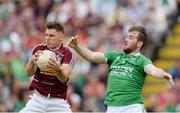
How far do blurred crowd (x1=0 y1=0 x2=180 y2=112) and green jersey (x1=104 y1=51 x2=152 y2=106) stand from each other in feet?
17.8

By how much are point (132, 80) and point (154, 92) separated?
22.8 feet

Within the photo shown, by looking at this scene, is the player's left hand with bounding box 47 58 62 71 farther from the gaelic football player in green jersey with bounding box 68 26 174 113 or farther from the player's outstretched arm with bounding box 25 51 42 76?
the gaelic football player in green jersey with bounding box 68 26 174 113

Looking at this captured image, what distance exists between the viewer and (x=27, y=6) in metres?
20.7

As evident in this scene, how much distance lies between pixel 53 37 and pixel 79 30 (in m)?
8.38

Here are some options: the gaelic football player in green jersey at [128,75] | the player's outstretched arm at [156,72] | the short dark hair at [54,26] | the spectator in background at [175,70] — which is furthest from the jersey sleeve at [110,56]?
the spectator in background at [175,70]

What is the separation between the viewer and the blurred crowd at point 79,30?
58.5 ft

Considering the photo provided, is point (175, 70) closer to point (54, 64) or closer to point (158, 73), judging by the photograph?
point (158, 73)

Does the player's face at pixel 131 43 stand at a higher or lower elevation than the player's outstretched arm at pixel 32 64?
higher

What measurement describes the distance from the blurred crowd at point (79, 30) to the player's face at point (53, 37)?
224 inches

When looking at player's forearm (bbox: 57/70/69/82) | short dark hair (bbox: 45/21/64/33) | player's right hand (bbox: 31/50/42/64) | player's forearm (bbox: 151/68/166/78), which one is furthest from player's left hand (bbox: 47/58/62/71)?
player's forearm (bbox: 151/68/166/78)

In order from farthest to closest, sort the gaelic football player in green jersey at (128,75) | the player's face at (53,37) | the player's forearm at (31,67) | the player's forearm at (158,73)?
the gaelic football player in green jersey at (128,75), the player's face at (53,37), the player's forearm at (31,67), the player's forearm at (158,73)

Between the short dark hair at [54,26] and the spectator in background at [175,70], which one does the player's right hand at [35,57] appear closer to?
the short dark hair at [54,26]

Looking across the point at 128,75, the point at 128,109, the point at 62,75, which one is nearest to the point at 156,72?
the point at 128,75

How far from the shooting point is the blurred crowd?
1783 centimetres
